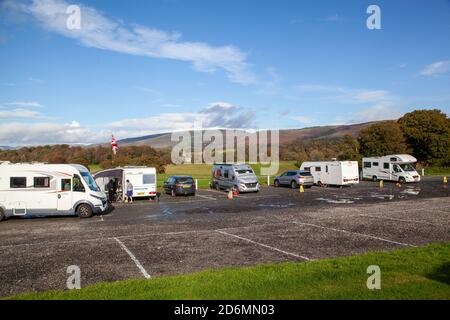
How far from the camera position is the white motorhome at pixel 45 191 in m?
18.2

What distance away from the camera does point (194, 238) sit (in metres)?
13.2

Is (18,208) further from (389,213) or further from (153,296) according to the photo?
(389,213)

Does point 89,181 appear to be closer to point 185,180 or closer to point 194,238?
point 194,238

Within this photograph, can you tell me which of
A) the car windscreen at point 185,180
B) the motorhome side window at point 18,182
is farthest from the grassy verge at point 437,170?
the motorhome side window at point 18,182

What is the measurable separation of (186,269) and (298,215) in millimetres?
9928

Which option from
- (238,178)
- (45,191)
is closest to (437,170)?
(238,178)

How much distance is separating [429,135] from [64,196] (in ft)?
200

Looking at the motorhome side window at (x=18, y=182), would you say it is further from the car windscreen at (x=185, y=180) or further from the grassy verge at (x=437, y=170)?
the grassy verge at (x=437, y=170)

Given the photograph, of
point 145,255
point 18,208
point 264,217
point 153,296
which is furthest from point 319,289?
point 18,208

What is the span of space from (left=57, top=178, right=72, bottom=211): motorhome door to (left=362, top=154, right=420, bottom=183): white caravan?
3116 centimetres

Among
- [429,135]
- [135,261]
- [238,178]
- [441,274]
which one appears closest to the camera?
[441,274]

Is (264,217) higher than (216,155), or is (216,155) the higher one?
(216,155)

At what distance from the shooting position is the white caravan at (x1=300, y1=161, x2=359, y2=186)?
1358 inches
